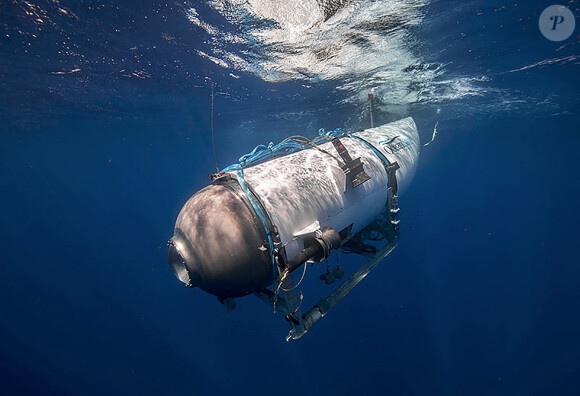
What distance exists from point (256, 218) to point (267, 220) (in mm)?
127

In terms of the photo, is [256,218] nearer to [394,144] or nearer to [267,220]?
[267,220]

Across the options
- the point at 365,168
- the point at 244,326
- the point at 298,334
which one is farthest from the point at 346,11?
the point at 244,326

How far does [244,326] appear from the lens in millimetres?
18453

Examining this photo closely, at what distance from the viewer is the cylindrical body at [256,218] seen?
2.52 metres

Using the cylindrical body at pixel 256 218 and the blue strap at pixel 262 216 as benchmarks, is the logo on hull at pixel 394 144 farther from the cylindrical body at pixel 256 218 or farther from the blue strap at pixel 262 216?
the blue strap at pixel 262 216

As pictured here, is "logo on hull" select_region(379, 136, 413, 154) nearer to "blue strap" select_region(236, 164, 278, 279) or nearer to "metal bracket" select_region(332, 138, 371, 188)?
"metal bracket" select_region(332, 138, 371, 188)

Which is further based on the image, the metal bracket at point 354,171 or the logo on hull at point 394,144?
the logo on hull at point 394,144

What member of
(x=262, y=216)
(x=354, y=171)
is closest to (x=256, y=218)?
(x=262, y=216)

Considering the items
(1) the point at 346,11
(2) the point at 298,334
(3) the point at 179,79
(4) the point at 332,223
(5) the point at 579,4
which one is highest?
(3) the point at 179,79

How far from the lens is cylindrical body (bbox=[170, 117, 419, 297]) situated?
8.25 ft

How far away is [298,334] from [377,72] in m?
9.70

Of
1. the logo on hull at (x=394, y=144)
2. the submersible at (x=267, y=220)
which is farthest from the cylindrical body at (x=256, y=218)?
the logo on hull at (x=394, y=144)

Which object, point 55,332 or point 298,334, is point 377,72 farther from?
point 55,332

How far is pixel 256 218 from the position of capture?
8.52 feet
